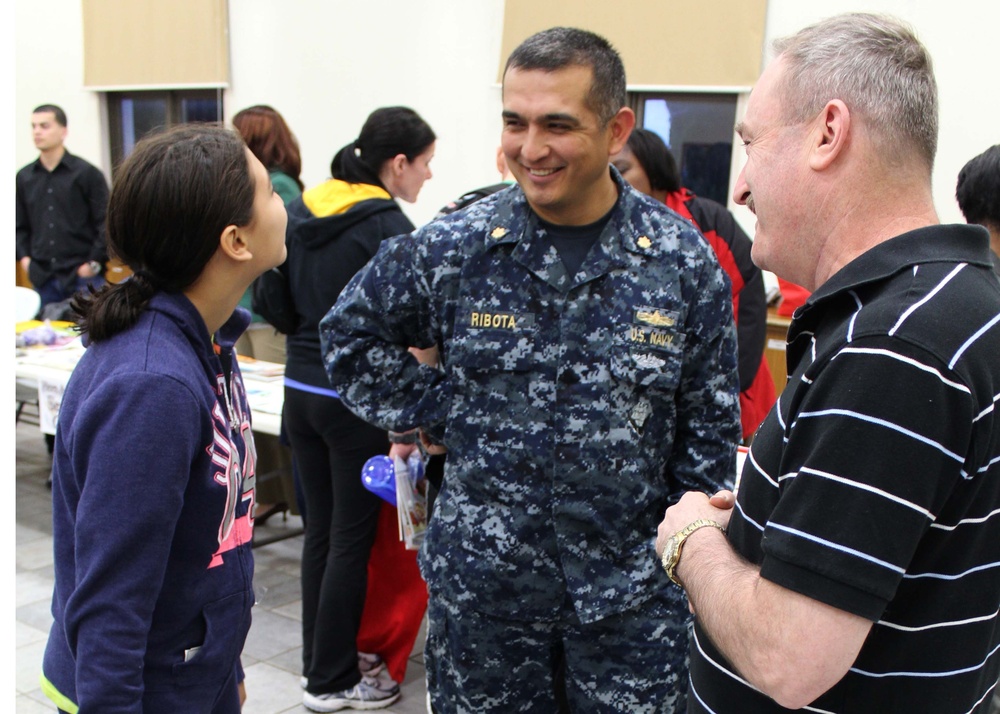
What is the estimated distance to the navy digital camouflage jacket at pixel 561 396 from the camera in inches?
68.1

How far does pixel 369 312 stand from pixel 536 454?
450mm

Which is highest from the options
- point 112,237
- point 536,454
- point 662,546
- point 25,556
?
point 112,237

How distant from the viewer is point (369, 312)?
1.88m

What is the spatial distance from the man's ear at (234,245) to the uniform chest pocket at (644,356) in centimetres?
68

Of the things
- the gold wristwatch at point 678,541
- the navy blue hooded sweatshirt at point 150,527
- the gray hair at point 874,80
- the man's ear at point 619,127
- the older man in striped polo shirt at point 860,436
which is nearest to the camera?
the older man in striped polo shirt at point 860,436

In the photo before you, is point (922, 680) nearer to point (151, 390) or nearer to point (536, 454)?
point (536, 454)

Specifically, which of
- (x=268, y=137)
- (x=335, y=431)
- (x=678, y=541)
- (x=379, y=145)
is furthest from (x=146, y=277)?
(x=268, y=137)

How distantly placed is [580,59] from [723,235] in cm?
164

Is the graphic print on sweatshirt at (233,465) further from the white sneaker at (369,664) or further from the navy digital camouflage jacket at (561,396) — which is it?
the white sneaker at (369,664)

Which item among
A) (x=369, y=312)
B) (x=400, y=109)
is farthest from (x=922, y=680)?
(x=400, y=109)

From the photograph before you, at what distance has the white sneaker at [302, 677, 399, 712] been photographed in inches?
118

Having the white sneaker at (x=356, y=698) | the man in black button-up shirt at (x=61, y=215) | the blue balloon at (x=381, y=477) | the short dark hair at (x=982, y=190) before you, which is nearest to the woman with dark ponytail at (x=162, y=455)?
the blue balloon at (x=381, y=477)

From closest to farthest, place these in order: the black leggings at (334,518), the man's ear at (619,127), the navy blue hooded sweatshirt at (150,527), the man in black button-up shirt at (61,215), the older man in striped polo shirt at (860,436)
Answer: the older man in striped polo shirt at (860,436) → the navy blue hooded sweatshirt at (150,527) → the man's ear at (619,127) → the black leggings at (334,518) → the man in black button-up shirt at (61,215)

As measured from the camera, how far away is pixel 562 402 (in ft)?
Answer: 5.70
